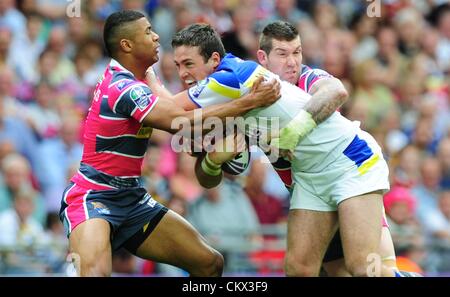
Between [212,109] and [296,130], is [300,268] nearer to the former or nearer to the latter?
[296,130]

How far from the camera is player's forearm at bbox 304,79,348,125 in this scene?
26.2 feet

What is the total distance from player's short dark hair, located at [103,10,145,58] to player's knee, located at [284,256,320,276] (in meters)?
2.13

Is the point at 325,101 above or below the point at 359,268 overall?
above

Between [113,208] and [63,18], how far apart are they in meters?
5.88

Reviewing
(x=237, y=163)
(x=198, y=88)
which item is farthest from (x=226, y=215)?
(x=198, y=88)

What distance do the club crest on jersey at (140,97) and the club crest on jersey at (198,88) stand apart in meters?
0.33

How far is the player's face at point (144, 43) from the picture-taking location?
27.6ft

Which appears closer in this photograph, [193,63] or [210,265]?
[193,63]

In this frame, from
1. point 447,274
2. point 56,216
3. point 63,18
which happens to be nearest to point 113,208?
point 56,216

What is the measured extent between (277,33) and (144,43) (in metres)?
1.03

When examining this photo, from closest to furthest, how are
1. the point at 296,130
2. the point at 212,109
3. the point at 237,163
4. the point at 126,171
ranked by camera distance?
the point at 296,130 < the point at 212,109 < the point at 126,171 < the point at 237,163

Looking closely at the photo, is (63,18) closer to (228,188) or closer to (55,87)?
(55,87)

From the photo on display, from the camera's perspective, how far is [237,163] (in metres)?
8.53

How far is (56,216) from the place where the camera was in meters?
11.8
